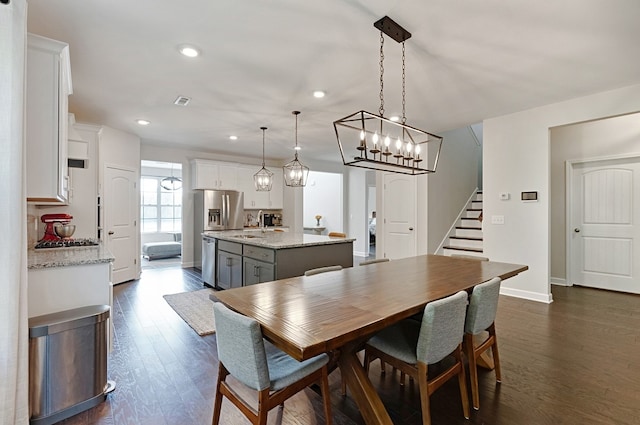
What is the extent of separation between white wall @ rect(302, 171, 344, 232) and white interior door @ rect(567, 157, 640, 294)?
5189 mm

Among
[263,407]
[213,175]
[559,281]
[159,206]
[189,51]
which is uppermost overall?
[189,51]

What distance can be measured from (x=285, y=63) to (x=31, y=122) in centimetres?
192

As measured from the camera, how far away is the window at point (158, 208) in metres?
9.41

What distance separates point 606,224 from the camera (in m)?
4.70

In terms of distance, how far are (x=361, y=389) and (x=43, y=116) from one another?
2546 mm

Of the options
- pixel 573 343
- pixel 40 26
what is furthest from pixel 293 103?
pixel 573 343

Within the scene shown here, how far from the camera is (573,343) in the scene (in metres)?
2.85

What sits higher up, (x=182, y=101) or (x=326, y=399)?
(x=182, y=101)

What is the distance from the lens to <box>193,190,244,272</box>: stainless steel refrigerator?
6164 mm

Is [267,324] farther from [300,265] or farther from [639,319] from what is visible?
[639,319]

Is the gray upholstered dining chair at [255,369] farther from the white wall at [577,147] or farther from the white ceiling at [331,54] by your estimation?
the white wall at [577,147]

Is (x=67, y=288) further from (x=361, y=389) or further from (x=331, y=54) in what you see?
(x=331, y=54)

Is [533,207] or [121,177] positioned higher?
[121,177]

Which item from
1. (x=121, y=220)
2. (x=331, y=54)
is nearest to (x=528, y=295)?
(x=331, y=54)
